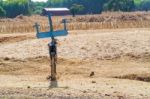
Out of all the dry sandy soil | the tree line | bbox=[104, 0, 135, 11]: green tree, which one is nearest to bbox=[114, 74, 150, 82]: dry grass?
the dry sandy soil

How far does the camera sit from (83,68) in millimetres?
18172

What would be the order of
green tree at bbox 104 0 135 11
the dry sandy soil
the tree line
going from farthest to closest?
the tree line → green tree at bbox 104 0 135 11 → the dry sandy soil

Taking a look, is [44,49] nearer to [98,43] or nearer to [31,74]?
[98,43]

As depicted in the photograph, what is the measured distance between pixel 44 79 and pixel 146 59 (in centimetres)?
510

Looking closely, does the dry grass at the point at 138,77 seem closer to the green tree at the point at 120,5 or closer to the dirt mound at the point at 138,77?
the dirt mound at the point at 138,77

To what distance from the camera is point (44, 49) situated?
2252 centimetres

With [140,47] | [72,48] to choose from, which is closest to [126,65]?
[140,47]

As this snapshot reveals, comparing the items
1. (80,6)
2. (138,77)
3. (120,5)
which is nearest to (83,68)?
(138,77)

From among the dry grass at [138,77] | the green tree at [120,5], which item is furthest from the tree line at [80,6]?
the dry grass at [138,77]

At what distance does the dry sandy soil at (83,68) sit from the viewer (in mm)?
13867

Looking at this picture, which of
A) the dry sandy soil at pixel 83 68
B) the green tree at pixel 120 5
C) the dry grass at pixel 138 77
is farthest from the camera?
the green tree at pixel 120 5

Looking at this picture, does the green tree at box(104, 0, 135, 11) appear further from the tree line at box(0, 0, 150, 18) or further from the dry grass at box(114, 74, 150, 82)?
the dry grass at box(114, 74, 150, 82)

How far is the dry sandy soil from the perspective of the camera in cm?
1387

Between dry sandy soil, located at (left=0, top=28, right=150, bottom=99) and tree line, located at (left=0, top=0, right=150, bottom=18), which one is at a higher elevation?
dry sandy soil, located at (left=0, top=28, right=150, bottom=99)
